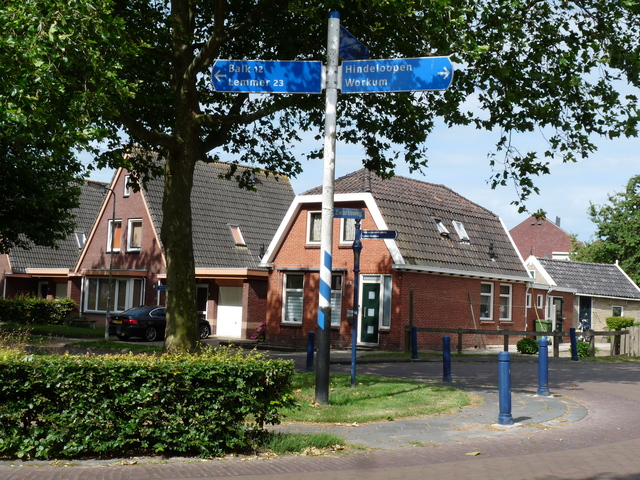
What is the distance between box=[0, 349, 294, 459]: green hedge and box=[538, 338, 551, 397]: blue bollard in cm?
739

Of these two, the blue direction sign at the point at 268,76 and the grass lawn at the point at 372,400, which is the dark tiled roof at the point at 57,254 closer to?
the grass lawn at the point at 372,400

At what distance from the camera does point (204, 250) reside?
125 feet

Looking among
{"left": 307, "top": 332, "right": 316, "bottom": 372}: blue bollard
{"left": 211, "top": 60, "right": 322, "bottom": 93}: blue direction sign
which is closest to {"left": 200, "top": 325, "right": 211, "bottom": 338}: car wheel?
{"left": 307, "top": 332, "right": 316, "bottom": 372}: blue bollard

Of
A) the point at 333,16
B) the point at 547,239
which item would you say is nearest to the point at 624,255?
the point at 547,239

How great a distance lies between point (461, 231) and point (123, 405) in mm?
25450

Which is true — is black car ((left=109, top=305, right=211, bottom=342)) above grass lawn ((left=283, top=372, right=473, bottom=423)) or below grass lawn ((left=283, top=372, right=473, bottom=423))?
above

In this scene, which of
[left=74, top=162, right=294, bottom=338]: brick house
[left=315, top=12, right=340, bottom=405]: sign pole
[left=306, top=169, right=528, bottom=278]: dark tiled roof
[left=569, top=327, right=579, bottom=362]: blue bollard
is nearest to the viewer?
[left=315, top=12, right=340, bottom=405]: sign pole

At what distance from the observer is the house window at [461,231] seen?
105 feet

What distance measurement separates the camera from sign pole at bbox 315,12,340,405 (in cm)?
1159

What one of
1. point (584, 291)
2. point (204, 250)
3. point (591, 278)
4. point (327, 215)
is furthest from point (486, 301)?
point (327, 215)

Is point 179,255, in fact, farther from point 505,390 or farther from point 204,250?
point 204,250

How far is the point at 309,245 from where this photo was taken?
31.2m

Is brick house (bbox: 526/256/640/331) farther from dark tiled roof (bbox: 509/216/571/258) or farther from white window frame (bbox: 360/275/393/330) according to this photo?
dark tiled roof (bbox: 509/216/571/258)

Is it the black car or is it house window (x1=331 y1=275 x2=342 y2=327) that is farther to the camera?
the black car
